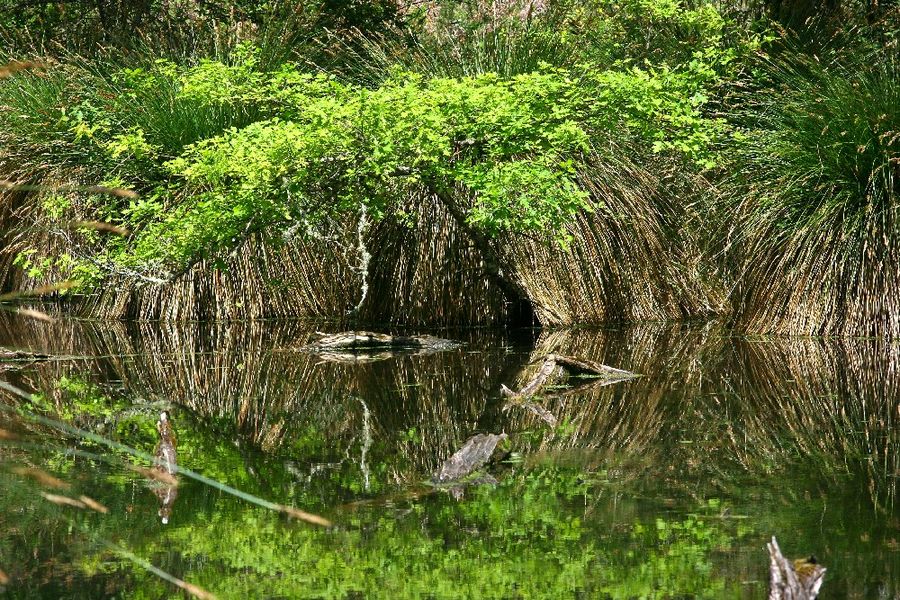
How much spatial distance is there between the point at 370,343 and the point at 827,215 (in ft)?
10.1

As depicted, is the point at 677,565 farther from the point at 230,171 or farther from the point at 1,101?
the point at 1,101

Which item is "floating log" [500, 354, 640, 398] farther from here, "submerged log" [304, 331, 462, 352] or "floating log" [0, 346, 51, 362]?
"floating log" [0, 346, 51, 362]

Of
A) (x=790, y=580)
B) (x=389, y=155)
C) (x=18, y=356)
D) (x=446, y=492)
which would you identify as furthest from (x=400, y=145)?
(x=790, y=580)

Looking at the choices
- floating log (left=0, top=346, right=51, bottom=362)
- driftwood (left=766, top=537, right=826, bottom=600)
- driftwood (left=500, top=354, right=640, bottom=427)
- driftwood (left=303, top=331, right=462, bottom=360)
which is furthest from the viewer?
driftwood (left=303, top=331, right=462, bottom=360)

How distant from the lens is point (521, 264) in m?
8.89

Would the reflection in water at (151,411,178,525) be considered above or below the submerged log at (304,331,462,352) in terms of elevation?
above

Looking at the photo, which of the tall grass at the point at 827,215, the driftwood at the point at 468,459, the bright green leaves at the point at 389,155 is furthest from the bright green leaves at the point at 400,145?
the driftwood at the point at 468,459

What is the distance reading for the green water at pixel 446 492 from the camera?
9.28 feet

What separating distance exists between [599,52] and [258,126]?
424 centimetres

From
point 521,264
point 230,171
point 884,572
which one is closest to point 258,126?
point 230,171

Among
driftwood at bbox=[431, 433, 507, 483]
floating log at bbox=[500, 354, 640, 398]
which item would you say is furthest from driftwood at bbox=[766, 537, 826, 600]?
floating log at bbox=[500, 354, 640, 398]

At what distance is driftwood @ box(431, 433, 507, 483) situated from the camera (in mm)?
3803

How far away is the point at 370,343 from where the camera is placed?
773 cm

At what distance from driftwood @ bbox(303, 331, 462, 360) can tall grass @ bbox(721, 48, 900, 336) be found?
2.17 metres
